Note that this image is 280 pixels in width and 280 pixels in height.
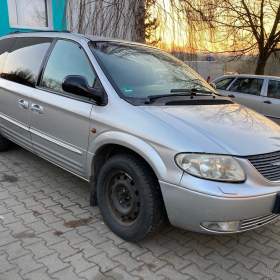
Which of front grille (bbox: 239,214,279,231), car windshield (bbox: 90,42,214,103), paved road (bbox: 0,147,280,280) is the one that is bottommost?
paved road (bbox: 0,147,280,280)

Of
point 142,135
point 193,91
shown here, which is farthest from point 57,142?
point 193,91

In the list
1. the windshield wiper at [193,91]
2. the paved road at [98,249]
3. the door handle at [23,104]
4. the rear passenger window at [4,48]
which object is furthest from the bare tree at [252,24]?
the paved road at [98,249]

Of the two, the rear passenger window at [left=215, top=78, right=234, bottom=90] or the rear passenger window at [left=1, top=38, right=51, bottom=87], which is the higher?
the rear passenger window at [left=1, top=38, right=51, bottom=87]

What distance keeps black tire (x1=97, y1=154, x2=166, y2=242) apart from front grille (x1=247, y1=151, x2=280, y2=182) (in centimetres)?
80

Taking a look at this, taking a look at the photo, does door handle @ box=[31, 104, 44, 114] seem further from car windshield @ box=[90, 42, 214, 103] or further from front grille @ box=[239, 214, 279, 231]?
front grille @ box=[239, 214, 279, 231]

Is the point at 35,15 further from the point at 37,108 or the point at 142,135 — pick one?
the point at 142,135

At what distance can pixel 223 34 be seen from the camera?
1539cm

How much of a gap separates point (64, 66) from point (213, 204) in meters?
2.25

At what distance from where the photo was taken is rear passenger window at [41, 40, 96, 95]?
3861mm

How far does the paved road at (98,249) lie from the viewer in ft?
10.00

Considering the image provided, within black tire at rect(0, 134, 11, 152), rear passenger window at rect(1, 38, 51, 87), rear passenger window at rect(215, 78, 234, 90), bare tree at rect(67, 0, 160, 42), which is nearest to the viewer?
rear passenger window at rect(1, 38, 51, 87)

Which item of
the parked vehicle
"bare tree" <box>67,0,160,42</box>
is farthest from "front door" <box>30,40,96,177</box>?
the parked vehicle

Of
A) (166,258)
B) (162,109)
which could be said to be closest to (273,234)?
(166,258)

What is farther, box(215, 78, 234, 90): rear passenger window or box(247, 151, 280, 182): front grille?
box(215, 78, 234, 90): rear passenger window
